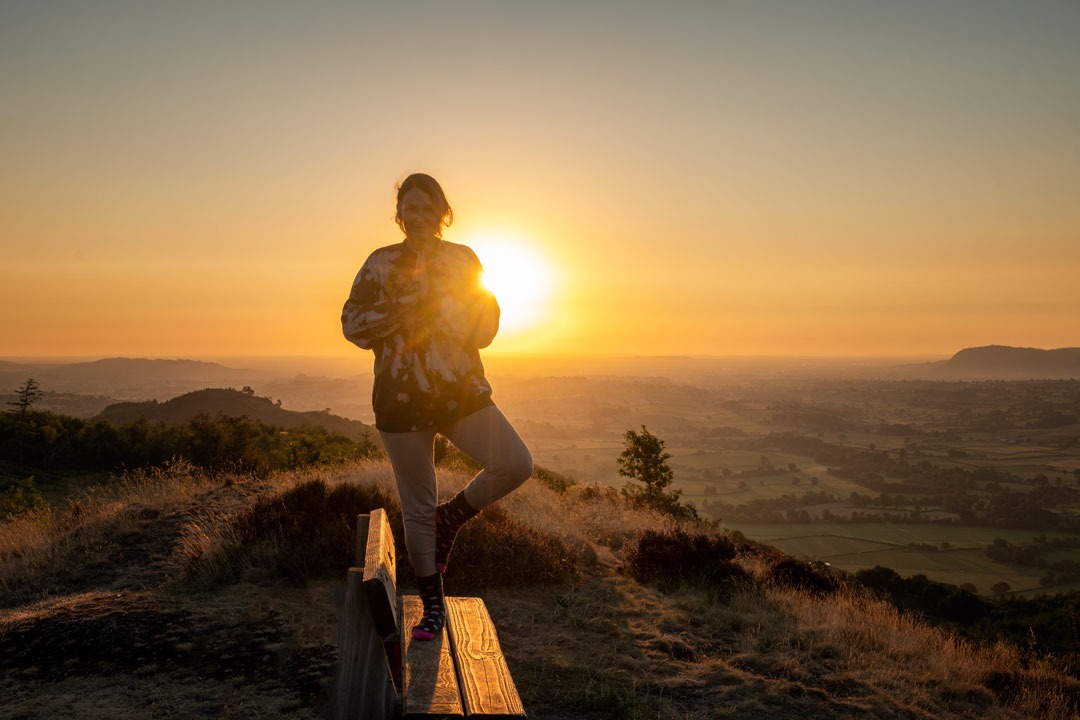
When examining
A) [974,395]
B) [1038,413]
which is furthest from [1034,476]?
[974,395]

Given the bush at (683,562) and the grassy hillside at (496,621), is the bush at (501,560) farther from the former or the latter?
the bush at (683,562)

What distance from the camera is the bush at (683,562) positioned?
833 centimetres

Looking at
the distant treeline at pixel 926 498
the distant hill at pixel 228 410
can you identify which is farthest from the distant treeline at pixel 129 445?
the distant treeline at pixel 926 498

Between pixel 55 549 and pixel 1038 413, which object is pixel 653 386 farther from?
pixel 55 549

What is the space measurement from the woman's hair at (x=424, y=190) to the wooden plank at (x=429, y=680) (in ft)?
6.38

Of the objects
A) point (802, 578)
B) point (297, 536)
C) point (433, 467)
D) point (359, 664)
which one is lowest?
point (802, 578)

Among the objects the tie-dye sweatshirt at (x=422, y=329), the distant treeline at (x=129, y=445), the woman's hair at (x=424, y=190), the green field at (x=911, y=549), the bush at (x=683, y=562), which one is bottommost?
the green field at (x=911, y=549)

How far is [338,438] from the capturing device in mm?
19922

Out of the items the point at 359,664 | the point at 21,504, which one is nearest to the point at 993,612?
the point at 359,664

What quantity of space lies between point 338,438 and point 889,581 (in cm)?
1544

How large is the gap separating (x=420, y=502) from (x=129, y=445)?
58.9ft

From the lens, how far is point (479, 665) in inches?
90.3

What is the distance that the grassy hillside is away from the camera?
4.70 metres

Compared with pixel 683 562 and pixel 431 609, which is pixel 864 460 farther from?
pixel 431 609
